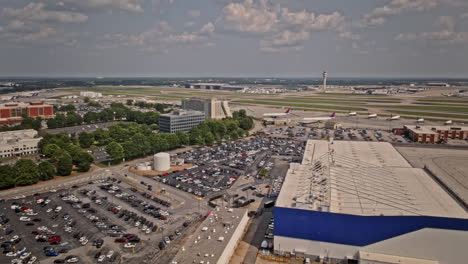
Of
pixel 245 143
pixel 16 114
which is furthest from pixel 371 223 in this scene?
pixel 16 114

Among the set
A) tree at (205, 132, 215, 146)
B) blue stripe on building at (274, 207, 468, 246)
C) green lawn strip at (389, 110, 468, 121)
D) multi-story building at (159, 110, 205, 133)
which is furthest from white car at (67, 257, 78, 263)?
green lawn strip at (389, 110, 468, 121)

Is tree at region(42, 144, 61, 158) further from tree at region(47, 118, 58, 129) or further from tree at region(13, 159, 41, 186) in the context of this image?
tree at region(47, 118, 58, 129)

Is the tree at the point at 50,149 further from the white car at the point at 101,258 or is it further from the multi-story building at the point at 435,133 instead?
the multi-story building at the point at 435,133

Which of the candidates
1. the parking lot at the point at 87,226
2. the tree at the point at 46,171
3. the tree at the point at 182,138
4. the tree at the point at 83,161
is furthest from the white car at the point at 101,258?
the tree at the point at 182,138

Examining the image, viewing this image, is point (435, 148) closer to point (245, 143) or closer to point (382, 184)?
point (382, 184)

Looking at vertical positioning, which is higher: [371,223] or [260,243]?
[371,223]

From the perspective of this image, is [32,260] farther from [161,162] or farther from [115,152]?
[115,152]

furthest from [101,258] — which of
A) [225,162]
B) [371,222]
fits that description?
[225,162]
